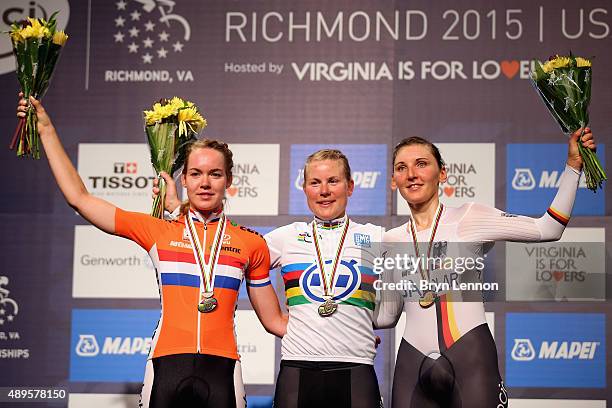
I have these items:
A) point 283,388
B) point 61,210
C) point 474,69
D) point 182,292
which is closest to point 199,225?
point 182,292

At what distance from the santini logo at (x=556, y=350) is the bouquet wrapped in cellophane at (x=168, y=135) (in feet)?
6.36

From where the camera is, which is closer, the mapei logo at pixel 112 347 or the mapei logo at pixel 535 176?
the mapei logo at pixel 535 176

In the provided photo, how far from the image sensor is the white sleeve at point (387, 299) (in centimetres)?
302

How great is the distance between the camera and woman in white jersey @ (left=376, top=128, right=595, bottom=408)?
111 inches

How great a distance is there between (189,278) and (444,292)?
0.88 metres

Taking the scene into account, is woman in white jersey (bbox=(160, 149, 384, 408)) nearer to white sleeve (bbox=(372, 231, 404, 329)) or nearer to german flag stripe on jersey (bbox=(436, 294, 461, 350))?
white sleeve (bbox=(372, 231, 404, 329))

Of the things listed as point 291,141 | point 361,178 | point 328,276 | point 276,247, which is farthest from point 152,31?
point 328,276

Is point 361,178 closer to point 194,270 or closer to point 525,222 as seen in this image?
point 525,222

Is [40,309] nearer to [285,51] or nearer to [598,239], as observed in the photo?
[285,51]

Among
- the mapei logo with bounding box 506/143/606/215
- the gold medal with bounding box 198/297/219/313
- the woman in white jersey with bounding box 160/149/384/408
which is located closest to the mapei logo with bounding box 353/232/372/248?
the woman in white jersey with bounding box 160/149/384/408

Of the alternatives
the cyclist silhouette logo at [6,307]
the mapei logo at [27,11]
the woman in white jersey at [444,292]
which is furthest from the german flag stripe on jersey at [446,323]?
the mapei logo at [27,11]

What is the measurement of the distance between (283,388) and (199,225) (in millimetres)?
630

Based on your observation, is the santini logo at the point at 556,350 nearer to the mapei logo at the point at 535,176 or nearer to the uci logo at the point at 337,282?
the mapei logo at the point at 535,176

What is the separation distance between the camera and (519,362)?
409 centimetres
